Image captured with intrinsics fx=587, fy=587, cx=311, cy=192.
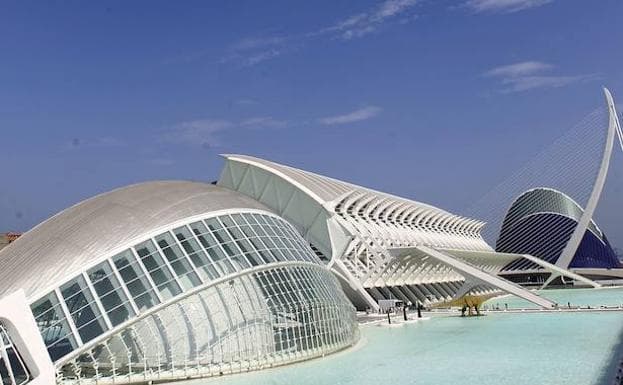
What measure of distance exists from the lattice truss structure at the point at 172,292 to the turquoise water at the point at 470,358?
1.08 meters

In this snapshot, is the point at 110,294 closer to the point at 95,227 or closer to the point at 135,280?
the point at 135,280

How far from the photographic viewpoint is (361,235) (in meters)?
45.4

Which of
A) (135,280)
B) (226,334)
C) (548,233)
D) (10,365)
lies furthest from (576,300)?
(548,233)

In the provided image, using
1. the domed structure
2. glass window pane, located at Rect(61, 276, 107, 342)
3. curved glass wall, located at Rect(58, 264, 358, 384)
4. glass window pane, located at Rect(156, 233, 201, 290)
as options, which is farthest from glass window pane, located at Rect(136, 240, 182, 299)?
the domed structure

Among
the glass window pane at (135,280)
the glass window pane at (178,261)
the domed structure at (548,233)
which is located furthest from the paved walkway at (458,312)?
the domed structure at (548,233)

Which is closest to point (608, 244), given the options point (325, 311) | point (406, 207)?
point (406, 207)

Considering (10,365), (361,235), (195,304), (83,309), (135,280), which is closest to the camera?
(10,365)

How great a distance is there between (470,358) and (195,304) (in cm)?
914

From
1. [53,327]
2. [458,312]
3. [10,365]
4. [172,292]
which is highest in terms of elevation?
[172,292]

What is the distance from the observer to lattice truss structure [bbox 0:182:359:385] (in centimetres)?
1641

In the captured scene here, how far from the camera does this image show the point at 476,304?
36.6 metres

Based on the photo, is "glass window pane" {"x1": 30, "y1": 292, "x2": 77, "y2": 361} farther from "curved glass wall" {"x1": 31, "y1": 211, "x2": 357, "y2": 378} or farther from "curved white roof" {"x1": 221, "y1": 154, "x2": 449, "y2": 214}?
"curved white roof" {"x1": 221, "y1": 154, "x2": 449, "y2": 214}

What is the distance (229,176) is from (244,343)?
36494 mm

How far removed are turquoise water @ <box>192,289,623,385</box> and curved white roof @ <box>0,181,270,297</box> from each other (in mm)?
5193
